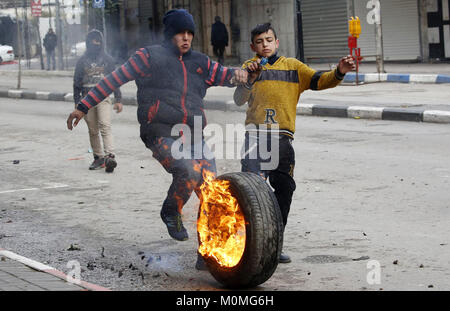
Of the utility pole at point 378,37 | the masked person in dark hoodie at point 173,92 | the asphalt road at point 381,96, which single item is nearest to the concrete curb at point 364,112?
the asphalt road at point 381,96

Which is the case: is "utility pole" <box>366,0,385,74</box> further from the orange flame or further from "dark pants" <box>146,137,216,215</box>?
the orange flame

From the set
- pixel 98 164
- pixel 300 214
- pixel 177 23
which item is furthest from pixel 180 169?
pixel 98 164

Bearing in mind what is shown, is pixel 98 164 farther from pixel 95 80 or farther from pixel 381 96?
pixel 381 96

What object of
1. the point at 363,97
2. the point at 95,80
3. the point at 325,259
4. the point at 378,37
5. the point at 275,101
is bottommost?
the point at 325,259

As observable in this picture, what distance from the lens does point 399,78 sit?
1998 cm

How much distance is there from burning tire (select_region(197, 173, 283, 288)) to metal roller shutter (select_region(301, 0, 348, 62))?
72.9 ft

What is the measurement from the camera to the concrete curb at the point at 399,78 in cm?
1910

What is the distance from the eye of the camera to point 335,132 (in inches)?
523

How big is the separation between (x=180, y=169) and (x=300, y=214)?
188 centimetres

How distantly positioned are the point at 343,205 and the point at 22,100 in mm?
17435

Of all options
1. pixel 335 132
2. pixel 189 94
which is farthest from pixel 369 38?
pixel 189 94

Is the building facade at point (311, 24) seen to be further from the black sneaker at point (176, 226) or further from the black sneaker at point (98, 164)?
the black sneaker at point (176, 226)

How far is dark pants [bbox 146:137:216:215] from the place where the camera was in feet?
19.9
